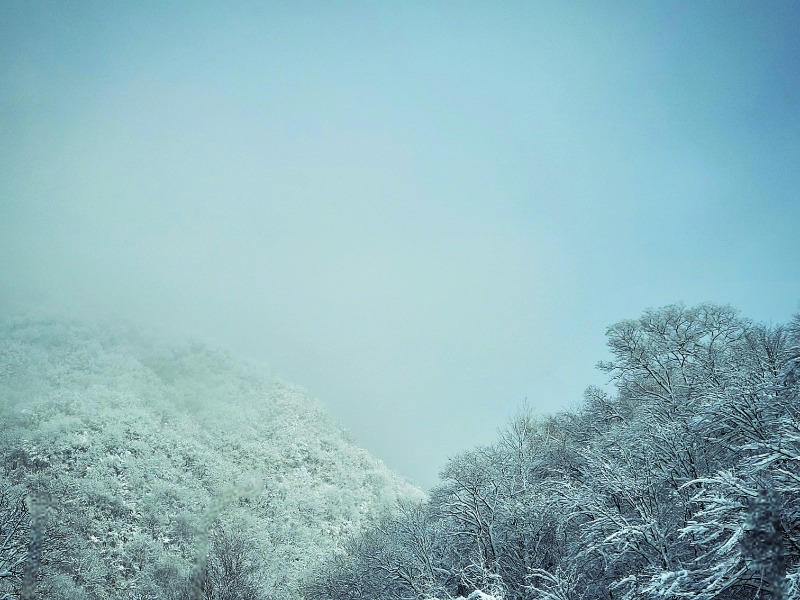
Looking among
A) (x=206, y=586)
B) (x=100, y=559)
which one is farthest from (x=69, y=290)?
(x=206, y=586)

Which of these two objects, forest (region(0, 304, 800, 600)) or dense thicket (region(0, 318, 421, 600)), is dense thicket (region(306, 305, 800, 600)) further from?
dense thicket (region(0, 318, 421, 600))

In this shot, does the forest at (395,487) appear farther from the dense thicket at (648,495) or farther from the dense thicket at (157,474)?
the dense thicket at (157,474)

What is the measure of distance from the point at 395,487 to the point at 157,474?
49865 millimetres

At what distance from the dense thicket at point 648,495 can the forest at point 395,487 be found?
0.11m

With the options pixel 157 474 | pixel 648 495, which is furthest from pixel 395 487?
pixel 648 495

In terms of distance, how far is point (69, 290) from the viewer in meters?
176

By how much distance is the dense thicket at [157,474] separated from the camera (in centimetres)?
3631

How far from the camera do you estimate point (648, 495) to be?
49.7ft

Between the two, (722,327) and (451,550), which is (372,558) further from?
(722,327)

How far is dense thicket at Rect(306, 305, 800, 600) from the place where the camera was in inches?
376

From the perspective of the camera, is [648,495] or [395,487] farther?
[395,487]

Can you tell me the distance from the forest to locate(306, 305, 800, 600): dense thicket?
4.4 inches

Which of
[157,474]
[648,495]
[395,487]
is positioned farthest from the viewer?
[395,487]

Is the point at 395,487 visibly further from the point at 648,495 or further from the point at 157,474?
the point at 648,495
